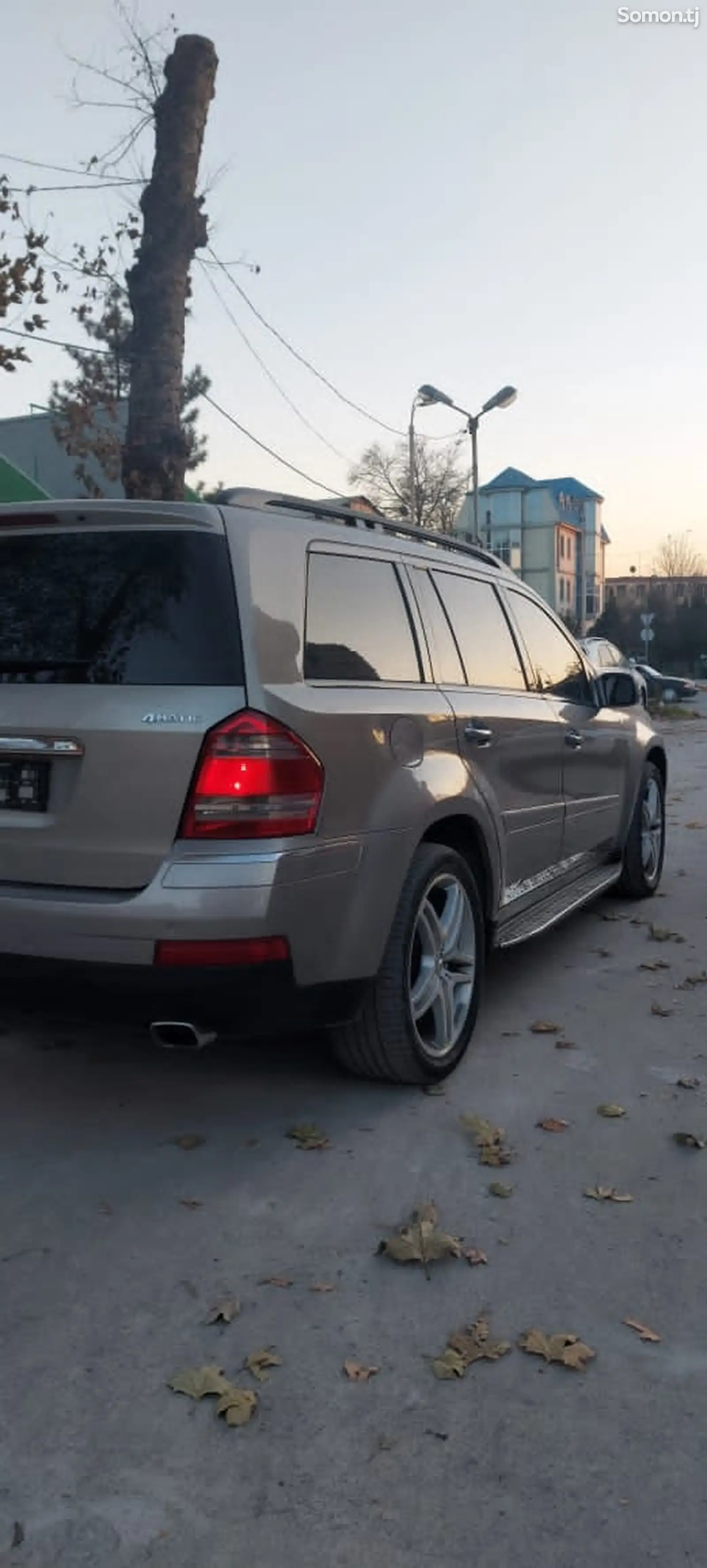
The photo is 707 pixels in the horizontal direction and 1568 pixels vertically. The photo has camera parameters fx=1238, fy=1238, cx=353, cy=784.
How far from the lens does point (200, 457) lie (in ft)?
105

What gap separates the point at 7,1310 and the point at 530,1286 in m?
1.14

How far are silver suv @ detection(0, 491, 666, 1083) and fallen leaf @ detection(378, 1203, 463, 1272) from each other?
641mm

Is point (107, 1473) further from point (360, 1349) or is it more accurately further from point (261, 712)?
point (261, 712)

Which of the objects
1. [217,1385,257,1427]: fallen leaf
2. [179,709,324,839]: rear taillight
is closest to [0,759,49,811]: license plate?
[179,709,324,839]: rear taillight

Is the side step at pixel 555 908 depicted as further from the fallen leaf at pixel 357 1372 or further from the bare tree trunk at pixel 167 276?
the bare tree trunk at pixel 167 276

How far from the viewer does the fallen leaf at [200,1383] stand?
2.37 meters

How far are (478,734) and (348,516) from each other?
2.92ft

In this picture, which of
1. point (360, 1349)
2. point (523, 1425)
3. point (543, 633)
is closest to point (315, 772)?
point (360, 1349)

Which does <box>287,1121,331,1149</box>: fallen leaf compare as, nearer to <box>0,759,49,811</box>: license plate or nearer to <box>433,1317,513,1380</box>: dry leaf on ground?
<box>433,1317,513,1380</box>: dry leaf on ground

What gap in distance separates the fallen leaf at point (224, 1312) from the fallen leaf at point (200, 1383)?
0.18 m

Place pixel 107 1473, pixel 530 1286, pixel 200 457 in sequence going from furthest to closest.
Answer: pixel 200 457, pixel 530 1286, pixel 107 1473

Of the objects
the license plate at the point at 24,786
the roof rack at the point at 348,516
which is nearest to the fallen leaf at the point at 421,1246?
the license plate at the point at 24,786

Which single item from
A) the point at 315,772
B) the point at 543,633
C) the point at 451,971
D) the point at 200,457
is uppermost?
the point at 200,457

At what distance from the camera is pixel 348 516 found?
4.04 meters
